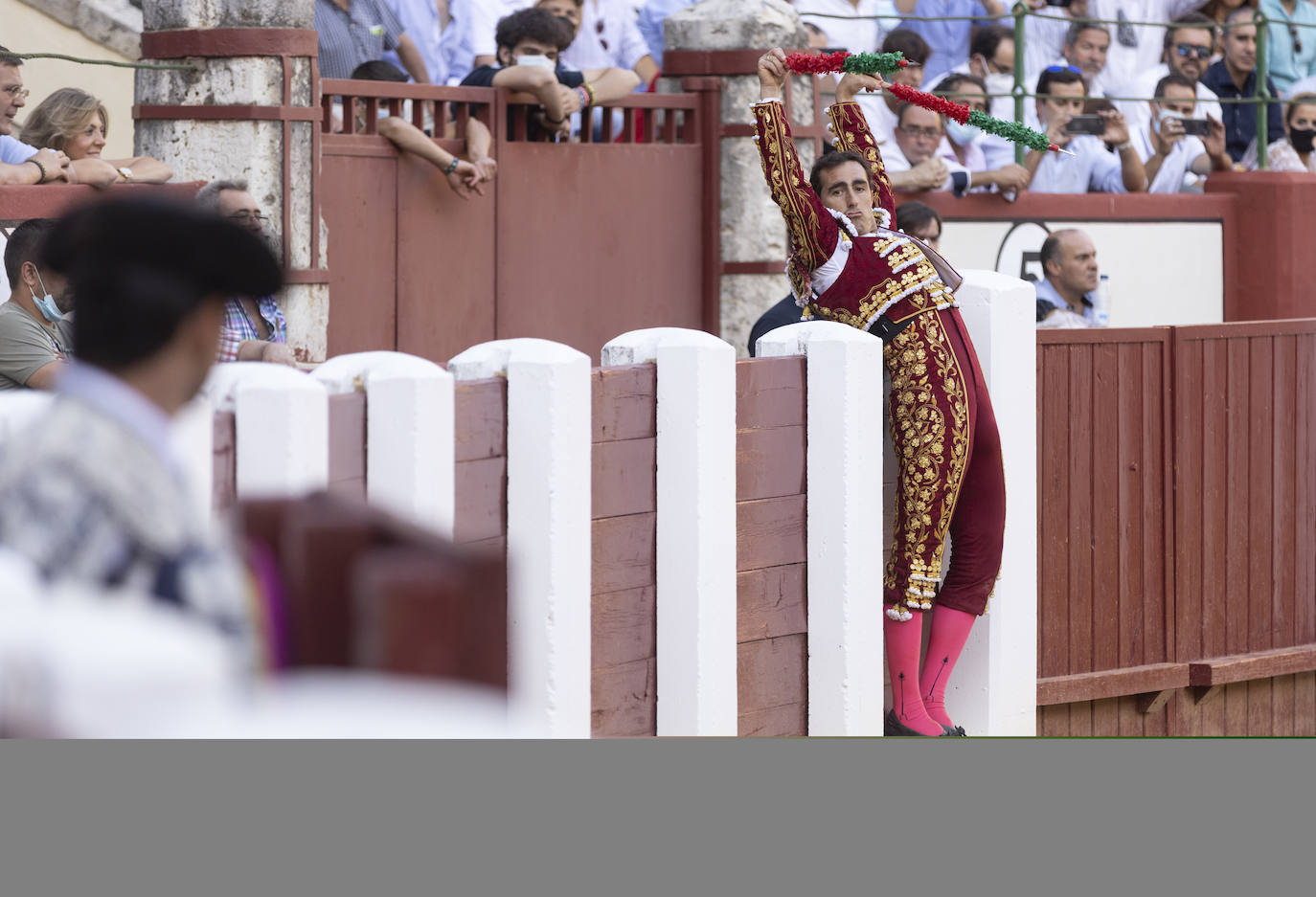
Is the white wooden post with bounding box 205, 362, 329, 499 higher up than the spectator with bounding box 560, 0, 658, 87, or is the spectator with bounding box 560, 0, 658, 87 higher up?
the spectator with bounding box 560, 0, 658, 87

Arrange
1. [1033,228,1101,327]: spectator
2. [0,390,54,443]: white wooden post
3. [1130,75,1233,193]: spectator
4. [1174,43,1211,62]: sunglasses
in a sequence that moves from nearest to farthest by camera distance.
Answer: [0,390,54,443]: white wooden post, [1033,228,1101,327]: spectator, [1130,75,1233,193]: spectator, [1174,43,1211,62]: sunglasses

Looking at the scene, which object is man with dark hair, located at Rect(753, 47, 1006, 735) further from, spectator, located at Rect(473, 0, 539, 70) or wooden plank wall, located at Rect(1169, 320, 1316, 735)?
spectator, located at Rect(473, 0, 539, 70)

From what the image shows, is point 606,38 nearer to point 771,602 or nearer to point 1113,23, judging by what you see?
point 1113,23

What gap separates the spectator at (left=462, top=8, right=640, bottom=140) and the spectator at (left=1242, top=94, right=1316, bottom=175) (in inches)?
148

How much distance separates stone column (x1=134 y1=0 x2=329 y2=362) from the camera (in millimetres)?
5551

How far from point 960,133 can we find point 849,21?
0.62 metres

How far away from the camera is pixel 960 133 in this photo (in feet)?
25.6

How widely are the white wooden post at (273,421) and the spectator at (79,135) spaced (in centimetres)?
188

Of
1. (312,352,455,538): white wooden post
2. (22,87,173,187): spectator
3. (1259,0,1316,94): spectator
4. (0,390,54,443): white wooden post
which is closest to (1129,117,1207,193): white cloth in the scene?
(1259,0,1316,94): spectator

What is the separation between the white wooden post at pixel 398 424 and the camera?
3.62 metres

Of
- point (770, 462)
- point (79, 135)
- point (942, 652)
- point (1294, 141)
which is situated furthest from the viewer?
point (1294, 141)

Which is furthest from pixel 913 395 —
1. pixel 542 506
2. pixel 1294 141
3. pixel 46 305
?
pixel 1294 141

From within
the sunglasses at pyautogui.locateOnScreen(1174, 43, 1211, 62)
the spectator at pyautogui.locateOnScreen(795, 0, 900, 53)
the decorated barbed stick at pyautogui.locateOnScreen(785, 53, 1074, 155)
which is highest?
the sunglasses at pyautogui.locateOnScreen(1174, 43, 1211, 62)

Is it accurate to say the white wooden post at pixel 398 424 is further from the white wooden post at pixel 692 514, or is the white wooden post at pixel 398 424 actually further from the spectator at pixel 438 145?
the spectator at pixel 438 145
